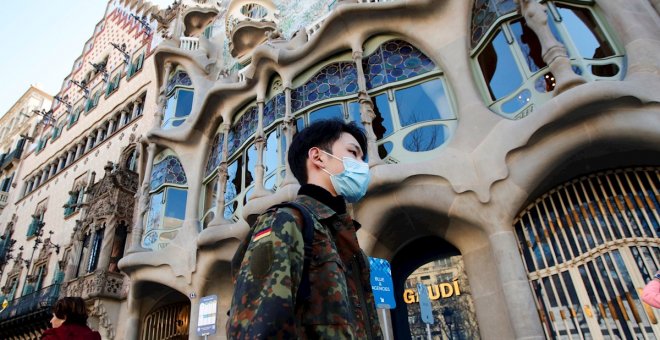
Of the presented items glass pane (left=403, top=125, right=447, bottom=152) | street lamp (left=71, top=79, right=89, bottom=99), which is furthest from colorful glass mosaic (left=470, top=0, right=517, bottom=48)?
street lamp (left=71, top=79, right=89, bottom=99)

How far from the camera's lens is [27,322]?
14578mm

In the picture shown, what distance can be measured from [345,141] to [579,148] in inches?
190

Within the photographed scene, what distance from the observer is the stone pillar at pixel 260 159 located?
7823 mm

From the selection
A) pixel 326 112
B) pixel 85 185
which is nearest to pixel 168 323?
pixel 326 112

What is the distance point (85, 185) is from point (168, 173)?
8.43m

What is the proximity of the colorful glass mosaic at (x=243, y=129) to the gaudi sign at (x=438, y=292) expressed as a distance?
17.8ft

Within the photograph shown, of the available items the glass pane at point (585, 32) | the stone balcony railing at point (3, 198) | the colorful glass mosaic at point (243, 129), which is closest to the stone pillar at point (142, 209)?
the colorful glass mosaic at point (243, 129)

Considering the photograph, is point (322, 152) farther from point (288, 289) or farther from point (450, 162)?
point (450, 162)

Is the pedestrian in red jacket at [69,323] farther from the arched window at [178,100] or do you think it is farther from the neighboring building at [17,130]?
the neighboring building at [17,130]

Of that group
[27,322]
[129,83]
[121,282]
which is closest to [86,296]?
[121,282]

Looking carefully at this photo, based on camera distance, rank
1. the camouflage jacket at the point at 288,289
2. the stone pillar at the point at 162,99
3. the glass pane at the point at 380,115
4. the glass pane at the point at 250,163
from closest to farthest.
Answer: the camouflage jacket at the point at 288,289
the glass pane at the point at 380,115
the glass pane at the point at 250,163
the stone pillar at the point at 162,99

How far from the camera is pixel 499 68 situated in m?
6.89

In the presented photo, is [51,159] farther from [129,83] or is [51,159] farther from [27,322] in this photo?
[27,322]

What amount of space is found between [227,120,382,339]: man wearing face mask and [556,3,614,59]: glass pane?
239 inches
